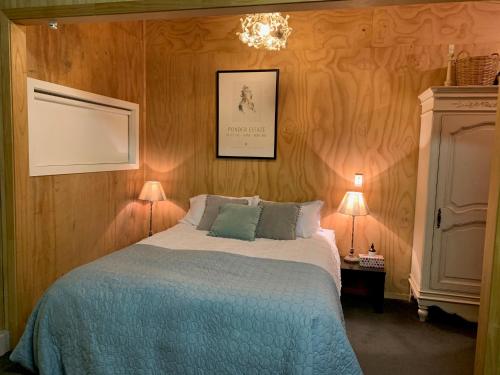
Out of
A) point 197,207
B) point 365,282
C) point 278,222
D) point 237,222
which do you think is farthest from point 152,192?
point 365,282

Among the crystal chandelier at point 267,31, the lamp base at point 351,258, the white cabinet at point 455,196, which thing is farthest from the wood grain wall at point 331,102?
the crystal chandelier at point 267,31

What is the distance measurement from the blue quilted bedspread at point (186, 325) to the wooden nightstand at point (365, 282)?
1.13m

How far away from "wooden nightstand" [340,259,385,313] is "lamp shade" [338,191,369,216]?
482 millimetres

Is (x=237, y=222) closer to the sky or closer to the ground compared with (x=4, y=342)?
closer to the sky

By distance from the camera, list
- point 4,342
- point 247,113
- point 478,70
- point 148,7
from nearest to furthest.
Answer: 1. point 148,7
2. point 4,342
3. point 478,70
4. point 247,113

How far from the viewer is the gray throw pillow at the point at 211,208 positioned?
11.8 feet

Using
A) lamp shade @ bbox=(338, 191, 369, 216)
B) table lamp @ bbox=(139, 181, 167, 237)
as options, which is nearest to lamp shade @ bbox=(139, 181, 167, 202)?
table lamp @ bbox=(139, 181, 167, 237)

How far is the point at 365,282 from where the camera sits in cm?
351

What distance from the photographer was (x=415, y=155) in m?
3.59

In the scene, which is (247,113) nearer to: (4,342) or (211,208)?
(211,208)

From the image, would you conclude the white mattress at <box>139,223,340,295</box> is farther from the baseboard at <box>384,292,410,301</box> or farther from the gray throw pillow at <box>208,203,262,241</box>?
the baseboard at <box>384,292,410,301</box>

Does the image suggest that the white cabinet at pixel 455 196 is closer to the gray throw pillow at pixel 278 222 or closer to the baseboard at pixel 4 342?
the gray throw pillow at pixel 278 222

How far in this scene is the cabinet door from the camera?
2984 millimetres

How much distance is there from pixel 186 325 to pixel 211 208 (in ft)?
5.73
